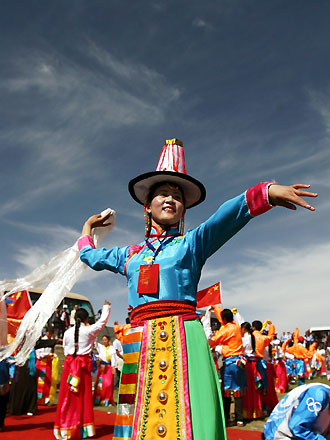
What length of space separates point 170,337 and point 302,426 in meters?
1.58

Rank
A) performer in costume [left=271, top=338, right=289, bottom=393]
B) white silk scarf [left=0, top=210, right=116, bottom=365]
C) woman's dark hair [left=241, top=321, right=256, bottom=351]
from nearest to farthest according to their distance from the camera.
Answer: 1. white silk scarf [left=0, top=210, right=116, bottom=365]
2. woman's dark hair [left=241, top=321, right=256, bottom=351]
3. performer in costume [left=271, top=338, right=289, bottom=393]

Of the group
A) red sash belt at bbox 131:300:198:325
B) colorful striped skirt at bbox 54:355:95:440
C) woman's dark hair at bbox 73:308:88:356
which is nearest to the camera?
red sash belt at bbox 131:300:198:325

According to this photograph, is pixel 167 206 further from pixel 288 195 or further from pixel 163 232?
pixel 288 195

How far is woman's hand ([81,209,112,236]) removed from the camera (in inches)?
128

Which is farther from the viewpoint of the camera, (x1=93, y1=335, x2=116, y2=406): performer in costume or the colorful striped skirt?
(x1=93, y1=335, x2=116, y2=406): performer in costume

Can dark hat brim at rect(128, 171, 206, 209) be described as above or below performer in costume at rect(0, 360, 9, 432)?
above

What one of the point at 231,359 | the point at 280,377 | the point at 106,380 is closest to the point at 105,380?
the point at 106,380

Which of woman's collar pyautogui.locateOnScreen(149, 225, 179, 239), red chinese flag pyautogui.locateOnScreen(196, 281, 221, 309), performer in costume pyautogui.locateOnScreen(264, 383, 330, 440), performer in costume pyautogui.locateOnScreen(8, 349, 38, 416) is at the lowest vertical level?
performer in costume pyautogui.locateOnScreen(264, 383, 330, 440)

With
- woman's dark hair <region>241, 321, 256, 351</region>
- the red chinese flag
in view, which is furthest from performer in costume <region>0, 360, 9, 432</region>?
woman's dark hair <region>241, 321, 256, 351</region>

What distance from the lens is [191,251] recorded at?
2529mm

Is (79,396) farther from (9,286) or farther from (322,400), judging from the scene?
(322,400)

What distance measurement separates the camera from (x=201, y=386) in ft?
7.27

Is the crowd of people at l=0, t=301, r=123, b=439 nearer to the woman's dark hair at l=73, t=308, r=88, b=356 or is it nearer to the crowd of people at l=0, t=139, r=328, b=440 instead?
the woman's dark hair at l=73, t=308, r=88, b=356

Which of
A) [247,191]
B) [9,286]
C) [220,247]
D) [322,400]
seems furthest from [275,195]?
[9,286]
